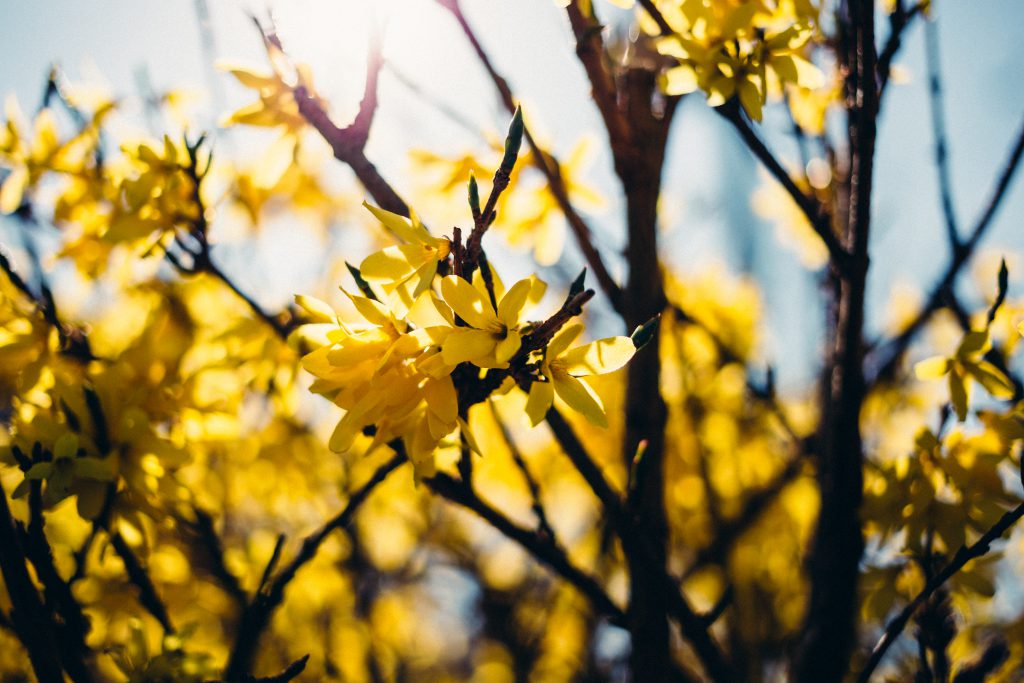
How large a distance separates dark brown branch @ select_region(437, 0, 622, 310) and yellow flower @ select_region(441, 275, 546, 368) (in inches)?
26.4

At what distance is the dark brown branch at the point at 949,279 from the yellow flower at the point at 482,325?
1398mm

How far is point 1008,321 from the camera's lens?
1.72 metres

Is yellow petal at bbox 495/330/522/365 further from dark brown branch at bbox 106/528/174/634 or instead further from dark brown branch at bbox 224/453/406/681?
dark brown branch at bbox 106/528/174/634

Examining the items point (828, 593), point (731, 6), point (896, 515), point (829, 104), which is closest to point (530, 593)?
point (828, 593)

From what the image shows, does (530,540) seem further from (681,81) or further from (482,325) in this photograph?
(681,81)

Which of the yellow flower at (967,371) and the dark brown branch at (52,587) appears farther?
the yellow flower at (967,371)

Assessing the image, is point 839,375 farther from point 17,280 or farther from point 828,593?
point 17,280

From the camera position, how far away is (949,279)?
73.3 inches

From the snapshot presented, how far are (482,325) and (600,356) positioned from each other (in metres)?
0.18

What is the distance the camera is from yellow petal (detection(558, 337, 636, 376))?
3.29 ft

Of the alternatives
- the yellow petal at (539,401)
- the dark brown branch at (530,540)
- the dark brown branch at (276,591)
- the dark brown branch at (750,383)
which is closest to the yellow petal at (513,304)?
the yellow petal at (539,401)

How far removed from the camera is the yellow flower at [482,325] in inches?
37.1

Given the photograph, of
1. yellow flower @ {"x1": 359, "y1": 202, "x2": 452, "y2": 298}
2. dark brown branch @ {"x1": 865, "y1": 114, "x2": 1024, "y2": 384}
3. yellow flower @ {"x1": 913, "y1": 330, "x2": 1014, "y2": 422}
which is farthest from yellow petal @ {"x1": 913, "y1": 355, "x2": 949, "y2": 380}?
yellow flower @ {"x1": 359, "y1": 202, "x2": 452, "y2": 298}

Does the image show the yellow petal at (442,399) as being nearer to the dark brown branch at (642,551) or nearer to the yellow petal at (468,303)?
the yellow petal at (468,303)
